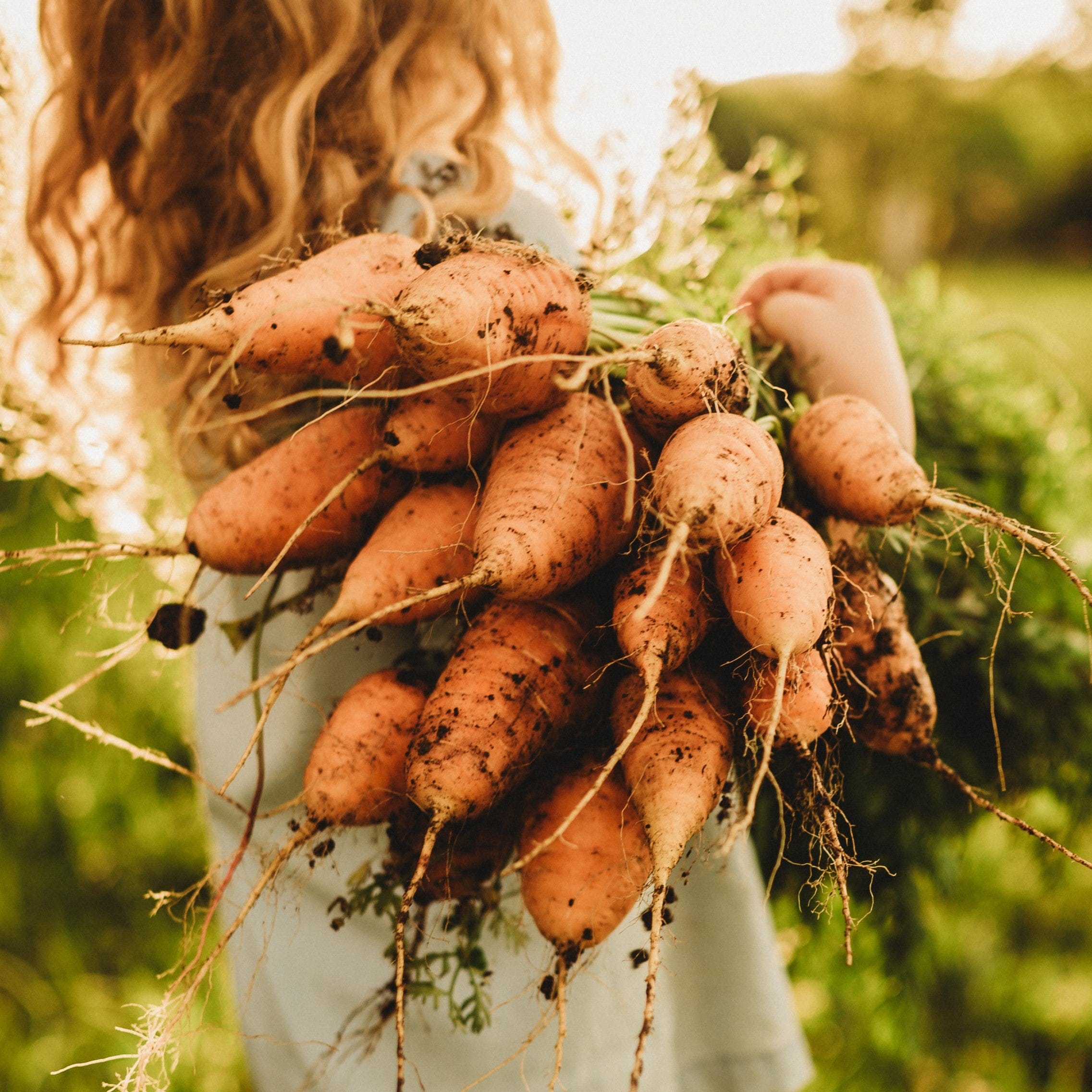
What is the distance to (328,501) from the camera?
625 mm

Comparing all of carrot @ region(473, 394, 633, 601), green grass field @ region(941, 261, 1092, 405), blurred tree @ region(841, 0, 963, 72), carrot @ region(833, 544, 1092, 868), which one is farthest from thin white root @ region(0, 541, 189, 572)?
blurred tree @ region(841, 0, 963, 72)

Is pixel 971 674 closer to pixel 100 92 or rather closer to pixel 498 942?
pixel 498 942

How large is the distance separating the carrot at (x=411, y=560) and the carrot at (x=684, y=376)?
0.20 meters

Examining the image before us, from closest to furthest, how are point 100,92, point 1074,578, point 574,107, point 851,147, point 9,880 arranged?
point 1074,578 < point 100,92 < point 574,107 < point 9,880 < point 851,147

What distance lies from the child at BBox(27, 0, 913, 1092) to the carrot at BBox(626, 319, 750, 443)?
29 cm

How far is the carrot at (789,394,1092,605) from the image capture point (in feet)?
2.20

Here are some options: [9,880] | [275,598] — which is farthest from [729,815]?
[9,880]

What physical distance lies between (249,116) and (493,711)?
845mm

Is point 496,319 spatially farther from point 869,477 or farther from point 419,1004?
point 419,1004

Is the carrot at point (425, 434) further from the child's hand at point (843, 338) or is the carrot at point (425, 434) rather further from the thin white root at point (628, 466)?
the child's hand at point (843, 338)

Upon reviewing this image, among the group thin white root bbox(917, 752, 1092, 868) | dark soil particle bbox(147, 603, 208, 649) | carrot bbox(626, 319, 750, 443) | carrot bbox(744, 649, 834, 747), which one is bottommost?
dark soil particle bbox(147, 603, 208, 649)

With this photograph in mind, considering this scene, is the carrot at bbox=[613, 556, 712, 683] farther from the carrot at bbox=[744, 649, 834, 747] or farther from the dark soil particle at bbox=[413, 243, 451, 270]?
the dark soil particle at bbox=[413, 243, 451, 270]

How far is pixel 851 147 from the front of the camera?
420 inches

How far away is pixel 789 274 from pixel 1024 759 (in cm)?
74
